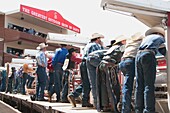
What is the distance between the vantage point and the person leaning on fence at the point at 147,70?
4.30m

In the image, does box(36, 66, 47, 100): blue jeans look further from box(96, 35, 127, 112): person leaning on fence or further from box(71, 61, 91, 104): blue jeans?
box(96, 35, 127, 112): person leaning on fence

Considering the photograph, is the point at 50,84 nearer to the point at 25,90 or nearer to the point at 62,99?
the point at 62,99

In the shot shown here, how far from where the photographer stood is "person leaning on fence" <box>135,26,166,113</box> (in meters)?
4.30

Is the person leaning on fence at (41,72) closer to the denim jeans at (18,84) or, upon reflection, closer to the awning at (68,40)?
the awning at (68,40)

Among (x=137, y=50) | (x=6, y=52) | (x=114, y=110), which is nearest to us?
(x=137, y=50)

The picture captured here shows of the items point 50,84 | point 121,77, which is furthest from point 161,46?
point 50,84

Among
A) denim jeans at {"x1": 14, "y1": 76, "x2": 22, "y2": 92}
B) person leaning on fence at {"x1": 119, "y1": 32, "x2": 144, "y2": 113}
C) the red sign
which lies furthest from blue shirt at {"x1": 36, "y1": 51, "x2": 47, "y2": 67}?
the red sign

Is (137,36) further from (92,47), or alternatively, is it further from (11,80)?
(11,80)

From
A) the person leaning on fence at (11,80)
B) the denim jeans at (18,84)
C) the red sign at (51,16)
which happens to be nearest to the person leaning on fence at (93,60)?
the denim jeans at (18,84)

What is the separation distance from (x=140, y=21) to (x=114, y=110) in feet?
5.14

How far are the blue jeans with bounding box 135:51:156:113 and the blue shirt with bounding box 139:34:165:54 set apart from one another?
0.09m

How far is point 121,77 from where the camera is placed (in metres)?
5.57

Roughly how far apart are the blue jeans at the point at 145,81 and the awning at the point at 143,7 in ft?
1.89

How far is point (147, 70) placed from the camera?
439 cm
